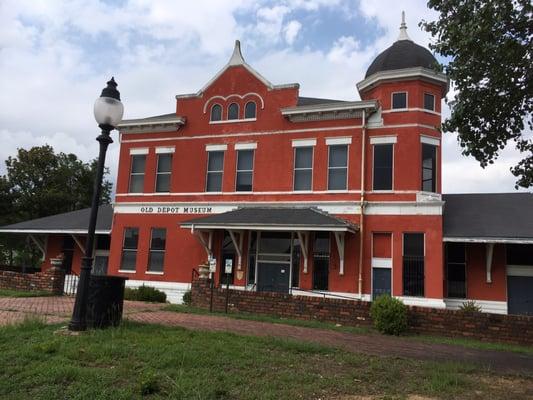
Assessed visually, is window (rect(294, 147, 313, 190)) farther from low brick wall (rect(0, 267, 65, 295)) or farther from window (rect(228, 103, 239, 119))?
low brick wall (rect(0, 267, 65, 295))

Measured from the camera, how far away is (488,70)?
357 inches

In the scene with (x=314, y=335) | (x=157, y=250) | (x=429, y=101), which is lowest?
(x=314, y=335)

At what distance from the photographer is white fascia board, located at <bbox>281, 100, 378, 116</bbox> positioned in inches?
802

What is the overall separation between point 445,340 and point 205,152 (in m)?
14.3

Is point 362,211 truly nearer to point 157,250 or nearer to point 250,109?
point 250,109

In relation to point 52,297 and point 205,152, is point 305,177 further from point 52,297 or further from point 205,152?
point 52,297

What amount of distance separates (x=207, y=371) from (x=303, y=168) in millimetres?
15738

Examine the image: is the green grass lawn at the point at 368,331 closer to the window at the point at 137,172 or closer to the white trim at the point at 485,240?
the white trim at the point at 485,240

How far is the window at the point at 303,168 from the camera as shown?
850 inches

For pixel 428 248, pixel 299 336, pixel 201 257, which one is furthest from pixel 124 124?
pixel 299 336

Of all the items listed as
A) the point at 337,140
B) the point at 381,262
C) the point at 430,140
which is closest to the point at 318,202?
the point at 337,140

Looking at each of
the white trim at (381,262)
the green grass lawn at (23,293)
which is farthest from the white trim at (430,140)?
the green grass lawn at (23,293)

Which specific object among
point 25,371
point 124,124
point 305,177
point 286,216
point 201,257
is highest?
point 124,124

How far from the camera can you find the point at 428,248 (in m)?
19.3
